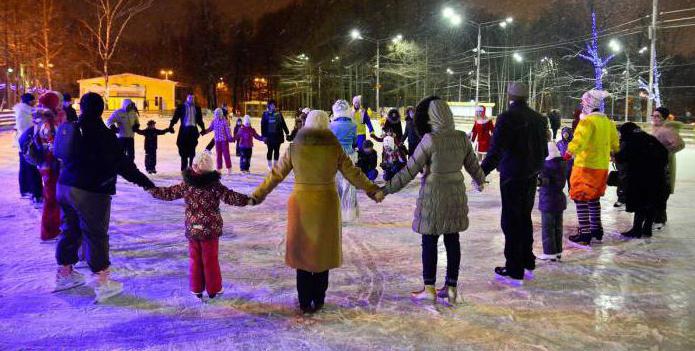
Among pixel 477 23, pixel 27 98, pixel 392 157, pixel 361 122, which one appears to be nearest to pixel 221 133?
pixel 361 122

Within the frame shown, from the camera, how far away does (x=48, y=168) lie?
6.38 m

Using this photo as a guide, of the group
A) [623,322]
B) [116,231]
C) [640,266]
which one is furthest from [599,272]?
[116,231]

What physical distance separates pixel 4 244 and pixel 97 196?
2.72m

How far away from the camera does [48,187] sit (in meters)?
6.36

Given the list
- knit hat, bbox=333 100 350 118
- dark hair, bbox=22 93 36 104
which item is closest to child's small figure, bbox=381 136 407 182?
knit hat, bbox=333 100 350 118

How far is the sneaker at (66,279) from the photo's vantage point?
16.8 ft

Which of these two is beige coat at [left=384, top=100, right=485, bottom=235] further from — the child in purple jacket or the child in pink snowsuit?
the child in purple jacket

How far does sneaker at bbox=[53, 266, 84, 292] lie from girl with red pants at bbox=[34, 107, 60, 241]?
3.89 ft

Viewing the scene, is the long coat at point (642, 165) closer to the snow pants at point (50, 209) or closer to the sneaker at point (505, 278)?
the sneaker at point (505, 278)

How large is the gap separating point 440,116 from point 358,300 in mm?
1619

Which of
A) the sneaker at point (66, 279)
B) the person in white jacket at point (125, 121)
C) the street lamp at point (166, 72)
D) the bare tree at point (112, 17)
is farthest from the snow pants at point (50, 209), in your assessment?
the street lamp at point (166, 72)

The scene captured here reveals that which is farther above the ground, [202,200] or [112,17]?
[112,17]

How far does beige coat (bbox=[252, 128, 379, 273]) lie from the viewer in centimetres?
430

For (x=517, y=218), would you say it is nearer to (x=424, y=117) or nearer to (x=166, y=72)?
(x=424, y=117)
